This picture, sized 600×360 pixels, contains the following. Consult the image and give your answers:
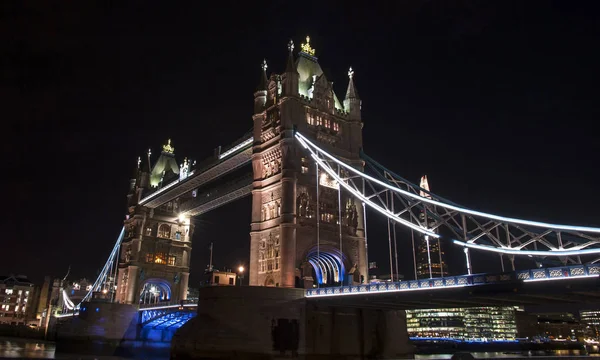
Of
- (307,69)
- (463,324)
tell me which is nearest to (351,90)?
(307,69)

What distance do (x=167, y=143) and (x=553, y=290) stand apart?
7390 centimetres

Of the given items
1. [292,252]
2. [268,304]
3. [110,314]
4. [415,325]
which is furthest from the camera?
[415,325]

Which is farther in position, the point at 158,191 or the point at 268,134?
the point at 158,191

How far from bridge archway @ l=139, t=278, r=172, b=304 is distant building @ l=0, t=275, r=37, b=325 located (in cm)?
5855

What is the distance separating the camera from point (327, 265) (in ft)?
162

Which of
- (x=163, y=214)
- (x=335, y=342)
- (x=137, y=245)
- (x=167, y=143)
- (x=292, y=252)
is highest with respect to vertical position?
(x=167, y=143)

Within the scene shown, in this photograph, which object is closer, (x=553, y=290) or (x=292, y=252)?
(x=553, y=290)

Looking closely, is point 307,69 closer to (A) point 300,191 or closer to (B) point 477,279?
(A) point 300,191

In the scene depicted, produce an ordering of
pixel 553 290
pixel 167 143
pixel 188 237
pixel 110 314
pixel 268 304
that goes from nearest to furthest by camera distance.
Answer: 1. pixel 553 290
2. pixel 268 304
3. pixel 110 314
4. pixel 188 237
5. pixel 167 143

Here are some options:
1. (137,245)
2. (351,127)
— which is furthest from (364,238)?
(137,245)

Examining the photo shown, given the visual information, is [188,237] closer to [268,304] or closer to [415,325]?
[268,304]

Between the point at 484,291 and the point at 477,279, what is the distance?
0.78 metres

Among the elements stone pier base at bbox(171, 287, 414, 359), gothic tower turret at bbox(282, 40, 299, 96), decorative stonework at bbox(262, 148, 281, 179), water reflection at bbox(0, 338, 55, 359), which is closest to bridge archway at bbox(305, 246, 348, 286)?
stone pier base at bbox(171, 287, 414, 359)

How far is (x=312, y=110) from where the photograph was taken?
51.1 meters
